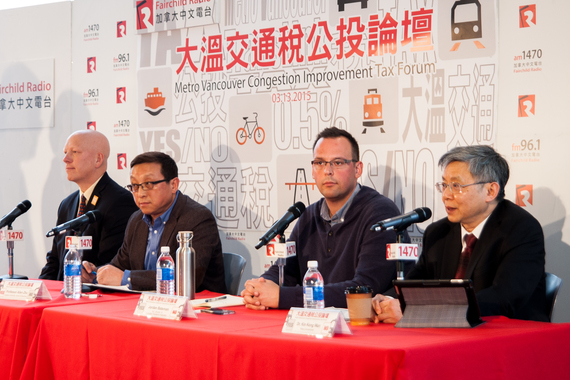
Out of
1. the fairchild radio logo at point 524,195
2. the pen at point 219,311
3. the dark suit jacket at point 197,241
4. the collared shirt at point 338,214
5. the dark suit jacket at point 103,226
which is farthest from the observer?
the dark suit jacket at point 103,226

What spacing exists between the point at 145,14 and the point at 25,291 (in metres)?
2.67

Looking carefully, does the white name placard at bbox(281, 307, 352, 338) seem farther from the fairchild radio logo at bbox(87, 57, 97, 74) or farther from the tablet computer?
the fairchild radio logo at bbox(87, 57, 97, 74)

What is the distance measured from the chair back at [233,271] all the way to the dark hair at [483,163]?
1331mm

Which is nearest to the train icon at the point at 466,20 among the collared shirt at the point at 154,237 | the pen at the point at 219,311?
the collared shirt at the point at 154,237

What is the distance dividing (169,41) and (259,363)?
3291mm

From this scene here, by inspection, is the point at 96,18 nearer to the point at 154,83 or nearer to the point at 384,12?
the point at 154,83

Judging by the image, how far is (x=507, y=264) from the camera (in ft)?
7.72

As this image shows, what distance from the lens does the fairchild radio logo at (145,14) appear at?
4660 mm

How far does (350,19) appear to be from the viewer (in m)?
3.86

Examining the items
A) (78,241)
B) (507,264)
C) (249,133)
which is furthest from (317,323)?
(249,133)

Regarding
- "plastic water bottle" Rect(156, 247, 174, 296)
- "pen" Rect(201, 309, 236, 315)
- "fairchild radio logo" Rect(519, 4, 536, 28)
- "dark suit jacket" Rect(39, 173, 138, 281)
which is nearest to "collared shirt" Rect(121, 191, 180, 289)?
"dark suit jacket" Rect(39, 173, 138, 281)


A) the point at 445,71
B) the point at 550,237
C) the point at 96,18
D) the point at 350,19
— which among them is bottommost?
the point at 550,237

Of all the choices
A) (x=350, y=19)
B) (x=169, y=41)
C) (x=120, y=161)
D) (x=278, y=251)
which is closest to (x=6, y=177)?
(x=120, y=161)

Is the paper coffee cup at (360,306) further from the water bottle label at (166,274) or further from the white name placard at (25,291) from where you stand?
the white name placard at (25,291)
